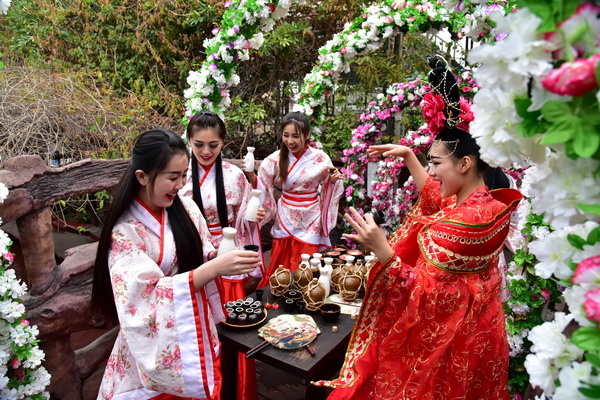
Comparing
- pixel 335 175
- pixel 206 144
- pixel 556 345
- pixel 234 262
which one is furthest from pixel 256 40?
pixel 556 345

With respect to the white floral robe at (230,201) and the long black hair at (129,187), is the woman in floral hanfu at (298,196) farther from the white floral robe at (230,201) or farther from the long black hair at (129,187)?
the long black hair at (129,187)

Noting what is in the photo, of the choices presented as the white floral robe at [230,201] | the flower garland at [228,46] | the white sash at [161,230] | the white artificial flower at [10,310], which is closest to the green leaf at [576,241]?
the white sash at [161,230]

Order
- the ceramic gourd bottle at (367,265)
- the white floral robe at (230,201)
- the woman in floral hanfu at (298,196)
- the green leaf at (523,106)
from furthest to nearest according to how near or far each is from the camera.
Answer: the woman in floral hanfu at (298,196)
the white floral robe at (230,201)
the ceramic gourd bottle at (367,265)
the green leaf at (523,106)

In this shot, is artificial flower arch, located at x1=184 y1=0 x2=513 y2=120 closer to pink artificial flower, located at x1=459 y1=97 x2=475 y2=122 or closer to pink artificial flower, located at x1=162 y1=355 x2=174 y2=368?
pink artificial flower, located at x1=459 y1=97 x2=475 y2=122

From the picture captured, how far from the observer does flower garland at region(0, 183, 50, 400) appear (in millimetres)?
2141

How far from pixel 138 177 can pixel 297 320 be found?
4.17 ft

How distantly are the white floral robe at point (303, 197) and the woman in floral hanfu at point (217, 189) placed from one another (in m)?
0.68

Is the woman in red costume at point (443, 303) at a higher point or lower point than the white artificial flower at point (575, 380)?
lower

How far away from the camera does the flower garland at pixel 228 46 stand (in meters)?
4.46

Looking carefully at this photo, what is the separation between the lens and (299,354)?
7.80ft

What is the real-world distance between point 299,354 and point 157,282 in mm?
864

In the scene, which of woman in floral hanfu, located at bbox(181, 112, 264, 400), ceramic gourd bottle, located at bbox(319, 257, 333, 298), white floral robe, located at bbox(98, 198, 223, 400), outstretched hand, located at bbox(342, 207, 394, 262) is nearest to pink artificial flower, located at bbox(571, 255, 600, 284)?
outstretched hand, located at bbox(342, 207, 394, 262)

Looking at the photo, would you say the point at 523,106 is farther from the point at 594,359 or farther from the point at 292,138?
the point at 292,138

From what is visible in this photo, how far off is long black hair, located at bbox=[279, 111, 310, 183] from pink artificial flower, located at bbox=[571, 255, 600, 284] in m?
3.79
